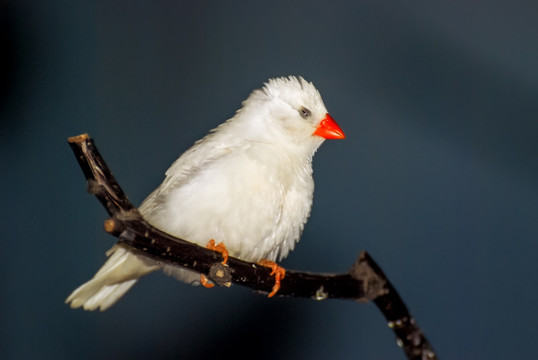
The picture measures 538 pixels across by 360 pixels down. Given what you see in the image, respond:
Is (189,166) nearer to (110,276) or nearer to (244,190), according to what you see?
(244,190)

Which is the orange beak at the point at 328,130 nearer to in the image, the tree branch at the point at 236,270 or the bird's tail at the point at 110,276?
the tree branch at the point at 236,270

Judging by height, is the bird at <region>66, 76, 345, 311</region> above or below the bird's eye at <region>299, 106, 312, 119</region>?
below

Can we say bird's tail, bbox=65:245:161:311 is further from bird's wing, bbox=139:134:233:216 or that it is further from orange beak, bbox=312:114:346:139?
orange beak, bbox=312:114:346:139

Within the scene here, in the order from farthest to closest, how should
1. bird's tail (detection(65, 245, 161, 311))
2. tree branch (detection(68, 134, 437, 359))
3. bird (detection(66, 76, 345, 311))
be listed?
bird's tail (detection(65, 245, 161, 311))
bird (detection(66, 76, 345, 311))
tree branch (detection(68, 134, 437, 359))

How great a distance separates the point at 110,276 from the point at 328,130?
27.7 inches

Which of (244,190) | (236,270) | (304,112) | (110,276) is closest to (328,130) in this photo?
(304,112)

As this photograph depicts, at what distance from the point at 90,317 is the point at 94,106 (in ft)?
3.04

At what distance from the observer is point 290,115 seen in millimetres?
1580

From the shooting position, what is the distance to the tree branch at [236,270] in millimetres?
941

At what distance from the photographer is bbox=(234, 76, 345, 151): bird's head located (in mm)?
1571

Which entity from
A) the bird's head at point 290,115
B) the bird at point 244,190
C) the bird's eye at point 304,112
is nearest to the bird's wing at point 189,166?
the bird at point 244,190

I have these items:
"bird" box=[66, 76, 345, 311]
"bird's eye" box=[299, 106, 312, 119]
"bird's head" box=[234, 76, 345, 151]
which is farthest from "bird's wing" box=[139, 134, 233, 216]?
"bird's eye" box=[299, 106, 312, 119]

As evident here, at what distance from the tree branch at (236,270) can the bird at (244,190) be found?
71 millimetres

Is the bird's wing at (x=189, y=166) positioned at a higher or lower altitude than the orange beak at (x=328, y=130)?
lower
